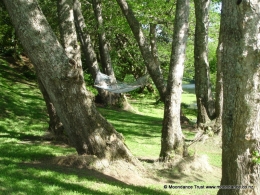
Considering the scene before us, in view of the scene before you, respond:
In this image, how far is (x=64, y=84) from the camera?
5.71 metres

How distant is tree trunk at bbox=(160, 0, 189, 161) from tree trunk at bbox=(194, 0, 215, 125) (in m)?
4.03

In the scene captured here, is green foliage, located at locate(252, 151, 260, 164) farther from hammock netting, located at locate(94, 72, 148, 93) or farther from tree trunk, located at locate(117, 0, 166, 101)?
hammock netting, located at locate(94, 72, 148, 93)

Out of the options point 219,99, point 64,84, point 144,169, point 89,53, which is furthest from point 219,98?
point 89,53

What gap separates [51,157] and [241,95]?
14.5 ft

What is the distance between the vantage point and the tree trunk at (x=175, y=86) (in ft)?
23.8

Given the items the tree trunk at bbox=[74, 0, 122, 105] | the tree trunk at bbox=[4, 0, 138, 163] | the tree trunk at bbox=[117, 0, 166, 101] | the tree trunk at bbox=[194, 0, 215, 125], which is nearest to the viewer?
the tree trunk at bbox=[4, 0, 138, 163]

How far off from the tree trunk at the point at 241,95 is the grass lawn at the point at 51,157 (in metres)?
1.82

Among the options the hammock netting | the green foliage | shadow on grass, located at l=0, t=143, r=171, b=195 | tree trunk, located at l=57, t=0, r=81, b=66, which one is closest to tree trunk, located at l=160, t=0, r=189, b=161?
shadow on grass, located at l=0, t=143, r=171, b=195

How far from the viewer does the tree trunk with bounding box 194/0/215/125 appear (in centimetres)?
1114

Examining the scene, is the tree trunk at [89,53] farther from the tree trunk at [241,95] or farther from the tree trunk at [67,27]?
the tree trunk at [241,95]

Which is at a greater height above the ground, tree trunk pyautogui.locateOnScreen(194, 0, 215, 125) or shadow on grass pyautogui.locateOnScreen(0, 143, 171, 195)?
tree trunk pyautogui.locateOnScreen(194, 0, 215, 125)

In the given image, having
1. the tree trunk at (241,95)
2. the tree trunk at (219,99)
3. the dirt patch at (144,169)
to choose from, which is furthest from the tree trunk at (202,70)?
the tree trunk at (241,95)

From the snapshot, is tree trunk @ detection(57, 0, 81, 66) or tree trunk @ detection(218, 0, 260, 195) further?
tree trunk @ detection(57, 0, 81, 66)

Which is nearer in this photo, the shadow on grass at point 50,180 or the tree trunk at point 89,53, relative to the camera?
the shadow on grass at point 50,180
